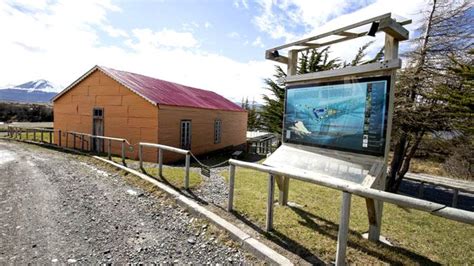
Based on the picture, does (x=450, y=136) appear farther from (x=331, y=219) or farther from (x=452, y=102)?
(x=331, y=219)

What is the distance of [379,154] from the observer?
3520 millimetres

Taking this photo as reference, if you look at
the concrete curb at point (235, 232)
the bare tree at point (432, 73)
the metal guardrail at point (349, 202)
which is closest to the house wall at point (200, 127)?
the concrete curb at point (235, 232)

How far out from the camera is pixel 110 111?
14688mm

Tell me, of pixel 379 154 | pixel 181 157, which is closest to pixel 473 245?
pixel 379 154

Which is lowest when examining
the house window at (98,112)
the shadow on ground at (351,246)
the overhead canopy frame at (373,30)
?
the shadow on ground at (351,246)

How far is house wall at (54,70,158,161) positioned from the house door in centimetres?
30

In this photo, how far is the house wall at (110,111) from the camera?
43.6 ft

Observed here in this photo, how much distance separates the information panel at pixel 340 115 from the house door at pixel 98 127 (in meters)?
13.4

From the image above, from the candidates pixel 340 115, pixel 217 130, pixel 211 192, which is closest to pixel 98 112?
pixel 217 130

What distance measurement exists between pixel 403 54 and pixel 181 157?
11.7 metres

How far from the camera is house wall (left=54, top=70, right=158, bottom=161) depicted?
13.3 m

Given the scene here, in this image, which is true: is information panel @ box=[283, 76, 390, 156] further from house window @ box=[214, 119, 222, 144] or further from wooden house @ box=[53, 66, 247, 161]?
house window @ box=[214, 119, 222, 144]

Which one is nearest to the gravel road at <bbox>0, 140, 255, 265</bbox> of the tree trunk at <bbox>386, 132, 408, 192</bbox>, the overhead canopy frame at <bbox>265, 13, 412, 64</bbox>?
the overhead canopy frame at <bbox>265, 13, 412, 64</bbox>

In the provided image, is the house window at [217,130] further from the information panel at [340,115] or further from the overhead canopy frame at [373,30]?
the overhead canopy frame at [373,30]
